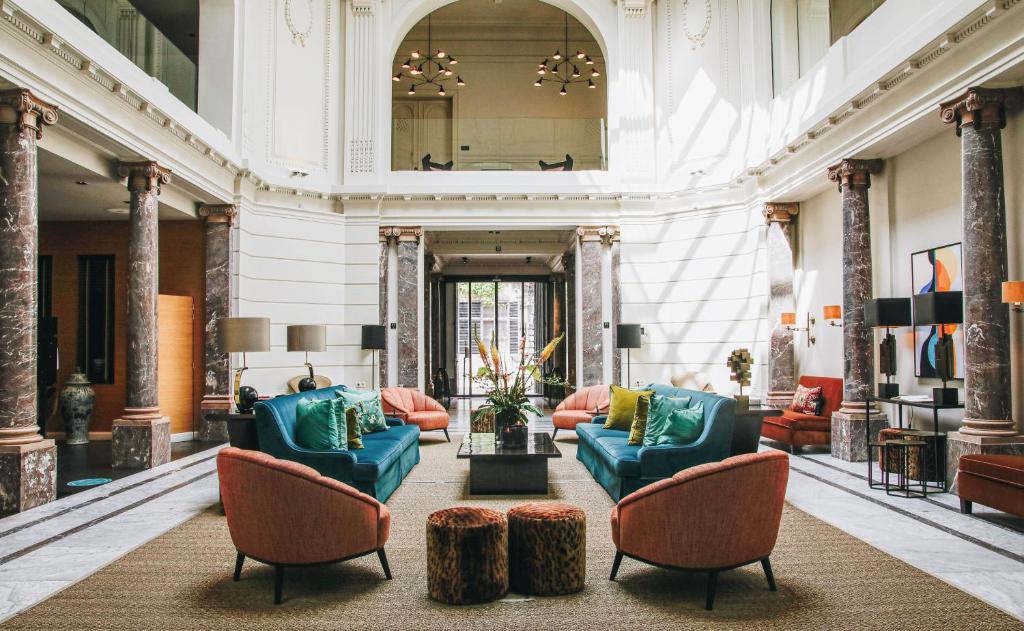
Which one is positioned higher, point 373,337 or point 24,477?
point 373,337

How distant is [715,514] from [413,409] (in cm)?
692

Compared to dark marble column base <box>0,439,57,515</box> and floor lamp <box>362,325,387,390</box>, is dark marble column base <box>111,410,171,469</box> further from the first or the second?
floor lamp <box>362,325,387,390</box>

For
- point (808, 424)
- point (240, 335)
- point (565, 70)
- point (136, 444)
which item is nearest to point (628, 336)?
point (808, 424)

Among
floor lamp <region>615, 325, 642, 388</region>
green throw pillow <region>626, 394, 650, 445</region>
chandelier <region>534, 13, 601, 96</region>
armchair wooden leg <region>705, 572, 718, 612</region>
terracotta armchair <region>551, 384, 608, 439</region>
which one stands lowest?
armchair wooden leg <region>705, 572, 718, 612</region>

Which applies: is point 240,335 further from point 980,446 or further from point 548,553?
point 980,446

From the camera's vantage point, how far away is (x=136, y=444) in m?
7.79

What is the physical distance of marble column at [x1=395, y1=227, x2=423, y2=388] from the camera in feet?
40.6

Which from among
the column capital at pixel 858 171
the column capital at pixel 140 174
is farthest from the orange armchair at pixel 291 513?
the column capital at pixel 858 171

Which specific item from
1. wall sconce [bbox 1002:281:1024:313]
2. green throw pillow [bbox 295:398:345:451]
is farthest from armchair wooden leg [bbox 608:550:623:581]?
wall sconce [bbox 1002:281:1024:313]

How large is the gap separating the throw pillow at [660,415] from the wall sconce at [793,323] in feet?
16.7

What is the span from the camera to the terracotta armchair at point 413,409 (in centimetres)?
930

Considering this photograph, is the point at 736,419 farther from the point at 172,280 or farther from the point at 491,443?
the point at 172,280

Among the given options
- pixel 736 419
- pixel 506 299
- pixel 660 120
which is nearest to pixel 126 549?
pixel 736 419

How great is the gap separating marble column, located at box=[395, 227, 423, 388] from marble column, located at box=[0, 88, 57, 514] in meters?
6.73
